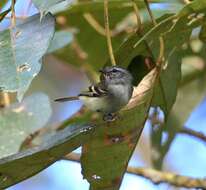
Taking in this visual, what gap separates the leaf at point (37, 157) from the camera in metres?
1.22

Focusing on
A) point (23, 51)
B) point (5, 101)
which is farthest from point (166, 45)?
point (5, 101)

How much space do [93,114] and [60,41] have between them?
0.25 metres

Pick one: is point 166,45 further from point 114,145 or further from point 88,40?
point 88,40

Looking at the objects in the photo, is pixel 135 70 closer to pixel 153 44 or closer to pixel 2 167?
pixel 153 44

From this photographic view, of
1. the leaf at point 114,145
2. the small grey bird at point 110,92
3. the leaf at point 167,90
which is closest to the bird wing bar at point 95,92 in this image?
the small grey bird at point 110,92

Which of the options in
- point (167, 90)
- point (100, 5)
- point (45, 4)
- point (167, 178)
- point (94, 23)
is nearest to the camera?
point (45, 4)

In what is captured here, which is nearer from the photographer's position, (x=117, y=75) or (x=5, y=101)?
(x=117, y=75)

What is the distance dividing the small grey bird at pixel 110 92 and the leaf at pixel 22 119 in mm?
200

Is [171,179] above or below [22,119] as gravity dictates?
below

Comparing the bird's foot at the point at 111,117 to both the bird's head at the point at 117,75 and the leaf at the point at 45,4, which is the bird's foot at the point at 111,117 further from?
the leaf at the point at 45,4

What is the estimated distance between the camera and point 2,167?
1222 millimetres

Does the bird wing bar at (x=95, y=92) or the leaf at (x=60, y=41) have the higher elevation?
the bird wing bar at (x=95, y=92)

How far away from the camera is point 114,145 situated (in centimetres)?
129

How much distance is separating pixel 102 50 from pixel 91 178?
949 mm
